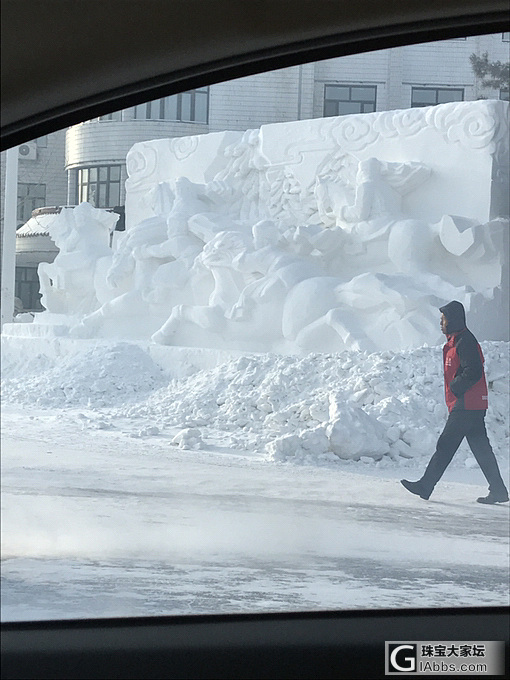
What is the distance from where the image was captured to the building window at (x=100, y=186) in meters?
8.50

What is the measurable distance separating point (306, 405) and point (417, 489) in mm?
1225

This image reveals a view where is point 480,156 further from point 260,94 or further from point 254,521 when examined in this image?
point 254,521

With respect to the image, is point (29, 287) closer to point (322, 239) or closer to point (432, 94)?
point (322, 239)

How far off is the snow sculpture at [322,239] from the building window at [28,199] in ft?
1.45

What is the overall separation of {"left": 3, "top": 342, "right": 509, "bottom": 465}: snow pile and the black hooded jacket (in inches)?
54.9

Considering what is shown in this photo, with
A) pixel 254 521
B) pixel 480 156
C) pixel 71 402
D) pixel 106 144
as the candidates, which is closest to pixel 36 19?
pixel 254 521

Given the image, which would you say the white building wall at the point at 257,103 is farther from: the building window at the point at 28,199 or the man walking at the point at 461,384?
the man walking at the point at 461,384

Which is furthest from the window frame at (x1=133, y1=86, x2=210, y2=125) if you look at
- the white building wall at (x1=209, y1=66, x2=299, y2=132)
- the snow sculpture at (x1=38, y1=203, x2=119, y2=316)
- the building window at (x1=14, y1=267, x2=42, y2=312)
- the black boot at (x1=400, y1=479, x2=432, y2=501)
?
the black boot at (x1=400, y1=479, x2=432, y2=501)

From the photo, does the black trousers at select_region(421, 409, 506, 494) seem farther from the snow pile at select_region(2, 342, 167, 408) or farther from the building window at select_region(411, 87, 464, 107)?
the building window at select_region(411, 87, 464, 107)

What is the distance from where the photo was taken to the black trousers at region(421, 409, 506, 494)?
4.77 meters

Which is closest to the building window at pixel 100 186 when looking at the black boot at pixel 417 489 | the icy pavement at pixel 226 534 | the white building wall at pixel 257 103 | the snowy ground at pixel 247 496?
the white building wall at pixel 257 103

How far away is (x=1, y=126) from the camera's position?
47.2 inches

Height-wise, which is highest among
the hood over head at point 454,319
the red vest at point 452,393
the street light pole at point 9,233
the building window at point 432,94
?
the building window at point 432,94

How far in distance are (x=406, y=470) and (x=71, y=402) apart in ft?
10.7
